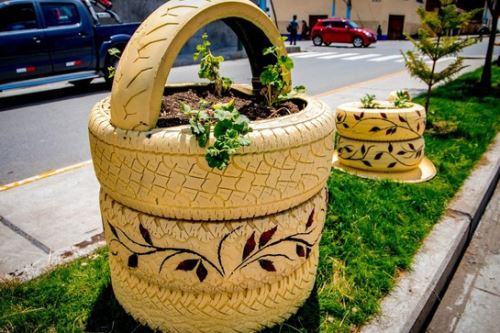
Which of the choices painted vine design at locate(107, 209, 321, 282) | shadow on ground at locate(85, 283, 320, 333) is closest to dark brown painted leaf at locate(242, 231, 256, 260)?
painted vine design at locate(107, 209, 321, 282)

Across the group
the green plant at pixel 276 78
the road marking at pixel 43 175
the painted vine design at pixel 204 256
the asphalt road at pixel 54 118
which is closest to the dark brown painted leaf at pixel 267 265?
the painted vine design at pixel 204 256

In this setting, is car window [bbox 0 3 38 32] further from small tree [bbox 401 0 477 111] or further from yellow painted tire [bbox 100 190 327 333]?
yellow painted tire [bbox 100 190 327 333]

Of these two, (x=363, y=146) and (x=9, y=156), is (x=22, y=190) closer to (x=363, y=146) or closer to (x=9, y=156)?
(x=9, y=156)

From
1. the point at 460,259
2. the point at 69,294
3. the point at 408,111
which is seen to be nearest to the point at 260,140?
the point at 69,294

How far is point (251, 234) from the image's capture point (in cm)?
167

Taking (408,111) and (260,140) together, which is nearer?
(260,140)

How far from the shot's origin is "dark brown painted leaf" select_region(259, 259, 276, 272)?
5.71ft

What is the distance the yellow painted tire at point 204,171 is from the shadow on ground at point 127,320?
2.27 feet

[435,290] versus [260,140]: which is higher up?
[260,140]

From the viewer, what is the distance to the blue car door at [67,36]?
8219 millimetres

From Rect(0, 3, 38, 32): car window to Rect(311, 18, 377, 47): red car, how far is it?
19756mm

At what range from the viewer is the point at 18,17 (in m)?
7.91

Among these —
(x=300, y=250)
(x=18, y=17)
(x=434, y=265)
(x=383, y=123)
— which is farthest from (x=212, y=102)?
(x=18, y=17)

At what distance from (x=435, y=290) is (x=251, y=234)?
4.86ft
